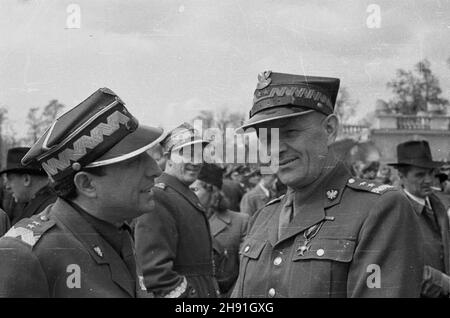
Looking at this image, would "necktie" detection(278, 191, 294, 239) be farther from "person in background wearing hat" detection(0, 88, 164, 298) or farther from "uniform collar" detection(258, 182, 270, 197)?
"uniform collar" detection(258, 182, 270, 197)

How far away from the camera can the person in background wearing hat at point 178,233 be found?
371 cm

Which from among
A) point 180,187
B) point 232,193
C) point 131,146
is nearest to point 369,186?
point 131,146

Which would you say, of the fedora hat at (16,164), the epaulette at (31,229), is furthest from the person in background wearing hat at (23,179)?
the epaulette at (31,229)

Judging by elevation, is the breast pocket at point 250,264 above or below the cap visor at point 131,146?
below

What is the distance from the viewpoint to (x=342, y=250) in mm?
2301

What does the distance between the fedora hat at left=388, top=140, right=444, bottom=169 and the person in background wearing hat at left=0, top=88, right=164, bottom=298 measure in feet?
9.61

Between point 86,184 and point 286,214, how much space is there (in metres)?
0.90

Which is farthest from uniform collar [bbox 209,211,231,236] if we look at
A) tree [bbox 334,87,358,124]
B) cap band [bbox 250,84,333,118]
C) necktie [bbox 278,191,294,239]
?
cap band [bbox 250,84,333,118]

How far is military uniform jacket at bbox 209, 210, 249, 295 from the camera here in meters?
5.26

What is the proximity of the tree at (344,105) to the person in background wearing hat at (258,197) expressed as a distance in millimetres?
4306

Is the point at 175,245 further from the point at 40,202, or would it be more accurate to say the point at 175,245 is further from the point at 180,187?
the point at 40,202

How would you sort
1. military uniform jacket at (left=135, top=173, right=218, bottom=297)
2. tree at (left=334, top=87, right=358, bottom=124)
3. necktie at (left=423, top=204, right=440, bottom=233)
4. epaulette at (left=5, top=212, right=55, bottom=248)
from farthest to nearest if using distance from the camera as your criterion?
necktie at (left=423, top=204, right=440, bottom=233), military uniform jacket at (left=135, top=173, right=218, bottom=297), tree at (left=334, top=87, right=358, bottom=124), epaulette at (left=5, top=212, right=55, bottom=248)

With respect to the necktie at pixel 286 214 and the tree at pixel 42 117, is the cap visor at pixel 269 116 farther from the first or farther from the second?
the tree at pixel 42 117
